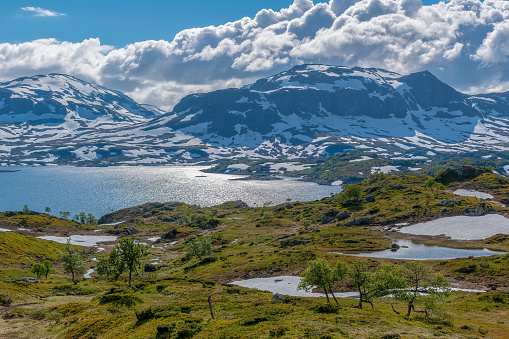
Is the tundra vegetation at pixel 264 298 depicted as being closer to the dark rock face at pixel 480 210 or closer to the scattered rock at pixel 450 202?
the dark rock face at pixel 480 210

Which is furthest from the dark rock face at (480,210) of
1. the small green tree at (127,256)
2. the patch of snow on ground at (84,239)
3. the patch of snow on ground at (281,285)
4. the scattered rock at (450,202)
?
the patch of snow on ground at (84,239)

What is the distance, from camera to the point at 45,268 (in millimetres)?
85312

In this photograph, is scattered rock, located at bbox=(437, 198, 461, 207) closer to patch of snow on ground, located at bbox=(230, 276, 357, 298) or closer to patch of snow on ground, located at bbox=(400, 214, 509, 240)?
patch of snow on ground, located at bbox=(400, 214, 509, 240)

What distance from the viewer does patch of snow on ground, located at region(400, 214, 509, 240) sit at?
420 feet

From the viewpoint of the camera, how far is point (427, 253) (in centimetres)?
10888

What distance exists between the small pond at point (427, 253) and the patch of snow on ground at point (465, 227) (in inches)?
853

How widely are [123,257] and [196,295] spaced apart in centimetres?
2310

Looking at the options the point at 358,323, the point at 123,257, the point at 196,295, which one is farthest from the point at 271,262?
the point at 358,323

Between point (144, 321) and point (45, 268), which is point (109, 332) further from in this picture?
point (45, 268)

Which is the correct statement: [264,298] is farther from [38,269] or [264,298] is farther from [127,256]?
[38,269]

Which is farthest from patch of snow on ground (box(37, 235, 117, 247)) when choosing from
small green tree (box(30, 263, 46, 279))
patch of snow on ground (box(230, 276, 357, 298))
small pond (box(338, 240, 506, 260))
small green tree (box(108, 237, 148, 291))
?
small pond (box(338, 240, 506, 260))

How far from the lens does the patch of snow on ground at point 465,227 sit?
420 ft

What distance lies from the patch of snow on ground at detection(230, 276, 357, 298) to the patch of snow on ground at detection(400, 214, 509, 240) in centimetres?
8360

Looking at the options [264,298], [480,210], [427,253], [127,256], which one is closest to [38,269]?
[127,256]
